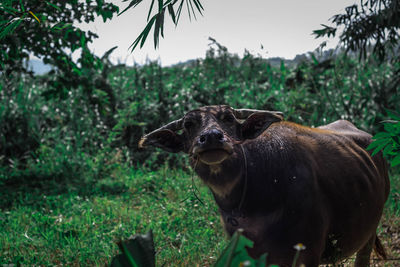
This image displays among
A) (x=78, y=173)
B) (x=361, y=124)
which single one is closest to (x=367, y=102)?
(x=361, y=124)

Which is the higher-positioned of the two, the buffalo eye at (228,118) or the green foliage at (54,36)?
the green foliage at (54,36)

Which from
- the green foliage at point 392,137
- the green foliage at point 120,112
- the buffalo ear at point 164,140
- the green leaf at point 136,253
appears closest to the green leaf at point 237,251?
the green leaf at point 136,253

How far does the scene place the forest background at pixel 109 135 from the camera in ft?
11.4

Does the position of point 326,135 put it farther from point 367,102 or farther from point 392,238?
point 367,102

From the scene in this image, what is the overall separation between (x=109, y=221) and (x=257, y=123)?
238cm

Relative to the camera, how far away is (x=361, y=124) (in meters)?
6.65

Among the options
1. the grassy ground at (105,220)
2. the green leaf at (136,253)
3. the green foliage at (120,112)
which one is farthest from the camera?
the green foliage at (120,112)

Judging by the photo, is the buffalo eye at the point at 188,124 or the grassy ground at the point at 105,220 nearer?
the buffalo eye at the point at 188,124

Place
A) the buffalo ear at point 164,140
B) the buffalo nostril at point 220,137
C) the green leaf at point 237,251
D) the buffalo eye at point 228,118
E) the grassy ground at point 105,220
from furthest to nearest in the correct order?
the grassy ground at point 105,220 → the buffalo ear at point 164,140 → the buffalo eye at point 228,118 → the buffalo nostril at point 220,137 → the green leaf at point 237,251

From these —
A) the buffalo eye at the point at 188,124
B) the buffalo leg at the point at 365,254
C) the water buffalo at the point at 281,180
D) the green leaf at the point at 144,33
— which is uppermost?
the green leaf at the point at 144,33

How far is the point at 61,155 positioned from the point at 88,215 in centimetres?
225

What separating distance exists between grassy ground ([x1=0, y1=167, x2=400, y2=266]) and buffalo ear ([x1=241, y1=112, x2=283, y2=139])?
553mm

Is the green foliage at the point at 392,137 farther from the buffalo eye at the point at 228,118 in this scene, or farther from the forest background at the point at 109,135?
the buffalo eye at the point at 228,118

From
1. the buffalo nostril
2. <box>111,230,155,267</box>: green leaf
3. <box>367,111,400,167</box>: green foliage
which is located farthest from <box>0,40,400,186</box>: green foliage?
<box>111,230,155,267</box>: green leaf
